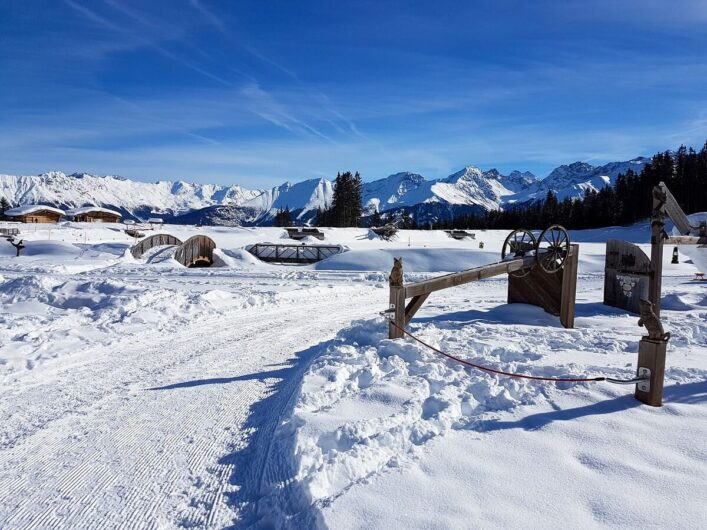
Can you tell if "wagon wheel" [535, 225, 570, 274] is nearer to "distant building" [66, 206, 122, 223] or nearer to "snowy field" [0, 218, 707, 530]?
"snowy field" [0, 218, 707, 530]

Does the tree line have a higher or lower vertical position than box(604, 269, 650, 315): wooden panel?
higher

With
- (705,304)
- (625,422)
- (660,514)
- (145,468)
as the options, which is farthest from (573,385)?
(705,304)

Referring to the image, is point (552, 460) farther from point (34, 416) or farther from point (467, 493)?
point (34, 416)

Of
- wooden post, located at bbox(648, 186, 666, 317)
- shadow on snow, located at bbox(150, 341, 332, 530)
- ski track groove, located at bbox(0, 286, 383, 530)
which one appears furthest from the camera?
wooden post, located at bbox(648, 186, 666, 317)

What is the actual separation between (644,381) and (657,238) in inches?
242

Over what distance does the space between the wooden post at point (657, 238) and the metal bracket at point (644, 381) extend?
5380 millimetres

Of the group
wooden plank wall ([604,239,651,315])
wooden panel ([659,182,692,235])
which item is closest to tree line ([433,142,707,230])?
wooden plank wall ([604,239,651,315])

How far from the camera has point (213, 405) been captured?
6.15 metres

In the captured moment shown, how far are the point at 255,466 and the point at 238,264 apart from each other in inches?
1019

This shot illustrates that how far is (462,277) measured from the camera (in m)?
9.70

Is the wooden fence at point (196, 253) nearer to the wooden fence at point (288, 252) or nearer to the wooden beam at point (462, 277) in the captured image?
the wooden fence at point (288, 252)

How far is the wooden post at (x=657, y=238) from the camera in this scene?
33.1ft

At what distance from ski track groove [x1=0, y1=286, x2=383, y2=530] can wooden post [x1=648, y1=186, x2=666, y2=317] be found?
7962 millimetres

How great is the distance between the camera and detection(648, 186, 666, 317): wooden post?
33.1 feet
